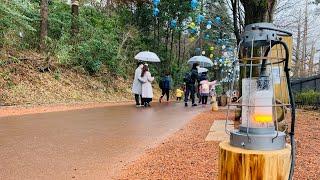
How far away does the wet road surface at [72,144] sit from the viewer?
14.6 ft

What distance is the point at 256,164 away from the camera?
83.2 inches

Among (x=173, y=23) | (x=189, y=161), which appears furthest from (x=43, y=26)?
(x=189, y=161)

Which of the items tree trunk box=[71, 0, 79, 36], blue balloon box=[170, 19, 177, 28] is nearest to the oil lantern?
tree trunk box=[71, 0, 79, 36]

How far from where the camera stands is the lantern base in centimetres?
215

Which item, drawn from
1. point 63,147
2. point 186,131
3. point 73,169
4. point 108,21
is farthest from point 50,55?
point 73,169

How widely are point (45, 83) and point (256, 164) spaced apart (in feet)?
46.2

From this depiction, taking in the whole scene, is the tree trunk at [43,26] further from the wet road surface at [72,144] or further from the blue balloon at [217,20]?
the blue balloon at [217,20]

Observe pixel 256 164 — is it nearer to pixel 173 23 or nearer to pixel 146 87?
pixel 146 87

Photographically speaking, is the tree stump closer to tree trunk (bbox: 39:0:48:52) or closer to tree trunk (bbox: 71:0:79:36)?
tree trunk (bbox: 39:0:48:52)

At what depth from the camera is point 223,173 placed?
7.32 ft

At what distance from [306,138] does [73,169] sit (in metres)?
4.12

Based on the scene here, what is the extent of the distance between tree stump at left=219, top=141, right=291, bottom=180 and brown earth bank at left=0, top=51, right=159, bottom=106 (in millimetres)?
11471

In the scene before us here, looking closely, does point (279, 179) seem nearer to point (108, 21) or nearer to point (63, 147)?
point (63, 147)

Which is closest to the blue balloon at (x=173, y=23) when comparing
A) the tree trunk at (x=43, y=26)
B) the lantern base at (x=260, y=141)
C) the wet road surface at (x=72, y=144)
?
the tree trunk at (x=43, y=26)
